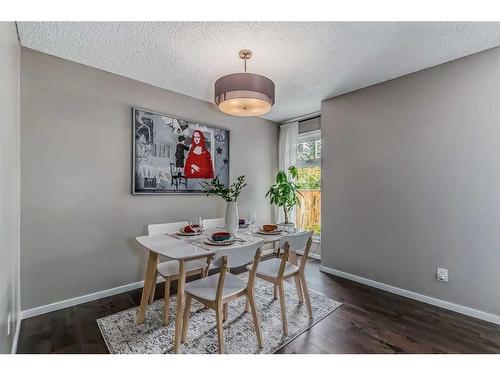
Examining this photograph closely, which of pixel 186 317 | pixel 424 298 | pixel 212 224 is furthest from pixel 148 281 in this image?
pixel 424 298

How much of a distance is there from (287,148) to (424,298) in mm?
2858

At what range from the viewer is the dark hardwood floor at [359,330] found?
1.76 metres

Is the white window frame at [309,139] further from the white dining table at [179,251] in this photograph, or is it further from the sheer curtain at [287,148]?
the white dining table at [179,251]

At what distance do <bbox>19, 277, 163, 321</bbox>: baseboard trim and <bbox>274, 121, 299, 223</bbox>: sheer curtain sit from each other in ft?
8.54

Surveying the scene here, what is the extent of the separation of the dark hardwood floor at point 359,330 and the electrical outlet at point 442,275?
28cm

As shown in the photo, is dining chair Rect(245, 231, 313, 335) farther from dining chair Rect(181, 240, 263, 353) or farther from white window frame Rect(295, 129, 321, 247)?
white window frame Rect(295, 129, 321, 247)

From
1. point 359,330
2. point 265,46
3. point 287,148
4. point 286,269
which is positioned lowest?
point 359,330

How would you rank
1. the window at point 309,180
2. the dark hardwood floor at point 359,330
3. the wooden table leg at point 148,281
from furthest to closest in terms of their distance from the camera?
the window at point 309,180 < the wooden table leg at point 148,281 < the dark hardwood floor at point 359,330

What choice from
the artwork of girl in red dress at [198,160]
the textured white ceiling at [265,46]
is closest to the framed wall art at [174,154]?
the artwork of girl in red dress at [198,160]

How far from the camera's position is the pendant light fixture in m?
1.94

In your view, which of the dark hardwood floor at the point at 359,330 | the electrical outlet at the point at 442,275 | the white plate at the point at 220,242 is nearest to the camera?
the dark hardwood floor at the point at 359,330

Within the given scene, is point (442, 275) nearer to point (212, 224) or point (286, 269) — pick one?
point (286, 269)

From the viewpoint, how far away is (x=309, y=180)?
432 centimetres
